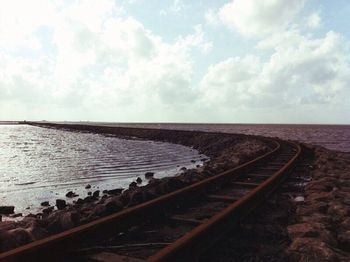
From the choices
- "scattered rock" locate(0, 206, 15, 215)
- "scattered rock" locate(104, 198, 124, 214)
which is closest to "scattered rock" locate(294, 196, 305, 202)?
"scattered rock" locate(104, 198, 124, 214)

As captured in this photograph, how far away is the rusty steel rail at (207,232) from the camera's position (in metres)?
3.71

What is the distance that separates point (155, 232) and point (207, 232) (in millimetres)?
956

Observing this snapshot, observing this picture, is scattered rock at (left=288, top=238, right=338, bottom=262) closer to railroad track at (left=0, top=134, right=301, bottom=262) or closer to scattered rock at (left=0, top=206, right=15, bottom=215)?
railroad track at (left=0, top=134, right=301, bottom=262)

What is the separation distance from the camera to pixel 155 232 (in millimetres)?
5219

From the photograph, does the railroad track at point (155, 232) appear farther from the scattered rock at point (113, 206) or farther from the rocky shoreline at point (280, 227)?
the scattered rock at point (113, 206)

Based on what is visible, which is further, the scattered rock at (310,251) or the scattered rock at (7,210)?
the scattered rock at (7,210)

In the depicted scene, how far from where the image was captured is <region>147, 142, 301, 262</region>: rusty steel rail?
3713 millimetres

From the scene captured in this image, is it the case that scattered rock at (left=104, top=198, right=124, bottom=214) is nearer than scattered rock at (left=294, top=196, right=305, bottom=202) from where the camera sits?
Yes

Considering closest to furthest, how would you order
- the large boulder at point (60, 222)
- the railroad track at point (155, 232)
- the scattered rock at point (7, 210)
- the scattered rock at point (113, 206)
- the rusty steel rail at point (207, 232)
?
the rusty steel rail at point (207, 232) → the railroad track at point (155, 232) → the large boulder at point (60, 222) → the scattered rock at point (113, 206) → the scattered rock at point (7, 210)

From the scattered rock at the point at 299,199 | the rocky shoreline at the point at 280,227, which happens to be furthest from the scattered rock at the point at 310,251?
the scattered rock at the point at 299,199

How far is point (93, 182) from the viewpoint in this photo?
15320 millimetres

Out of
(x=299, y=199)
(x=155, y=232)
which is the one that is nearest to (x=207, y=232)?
(x=155, y=232)

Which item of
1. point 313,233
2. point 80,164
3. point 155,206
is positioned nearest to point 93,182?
point 80,164

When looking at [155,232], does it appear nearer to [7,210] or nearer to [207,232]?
[207,232]
